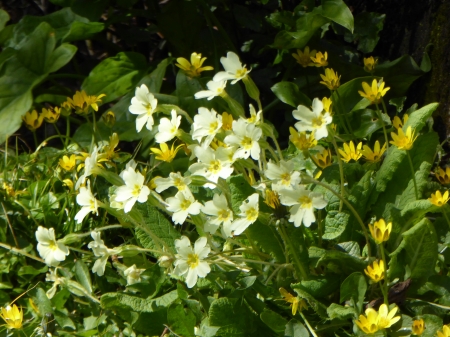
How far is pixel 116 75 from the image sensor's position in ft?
9.04

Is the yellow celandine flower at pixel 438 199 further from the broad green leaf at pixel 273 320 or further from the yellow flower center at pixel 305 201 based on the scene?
the broad green leaf at pixel 273 320

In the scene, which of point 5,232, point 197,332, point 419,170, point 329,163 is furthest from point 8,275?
point 419,170

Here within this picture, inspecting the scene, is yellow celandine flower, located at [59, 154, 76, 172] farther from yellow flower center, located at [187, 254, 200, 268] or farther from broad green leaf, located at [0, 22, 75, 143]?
yellow flower center, located at [187, 254, 200, 268]

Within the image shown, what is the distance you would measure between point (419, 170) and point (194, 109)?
3.14 ft

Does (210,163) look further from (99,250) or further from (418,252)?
(418,252)

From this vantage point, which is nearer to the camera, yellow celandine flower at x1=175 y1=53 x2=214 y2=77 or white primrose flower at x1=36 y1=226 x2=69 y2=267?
white primrose flower at x1=36 y1=226 x2=69 y2=267

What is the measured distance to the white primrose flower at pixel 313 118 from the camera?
4.96ft

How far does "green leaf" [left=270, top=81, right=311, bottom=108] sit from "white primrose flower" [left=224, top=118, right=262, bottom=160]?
27.1 inches

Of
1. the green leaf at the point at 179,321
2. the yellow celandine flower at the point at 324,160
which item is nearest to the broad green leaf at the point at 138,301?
the green leaf at the point at 179,321

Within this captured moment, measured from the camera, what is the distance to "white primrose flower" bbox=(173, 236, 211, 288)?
149 cm

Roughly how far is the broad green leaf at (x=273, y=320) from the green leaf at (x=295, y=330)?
0.03 meters

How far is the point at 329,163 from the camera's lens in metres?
1.75

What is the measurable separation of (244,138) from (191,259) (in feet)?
0.97

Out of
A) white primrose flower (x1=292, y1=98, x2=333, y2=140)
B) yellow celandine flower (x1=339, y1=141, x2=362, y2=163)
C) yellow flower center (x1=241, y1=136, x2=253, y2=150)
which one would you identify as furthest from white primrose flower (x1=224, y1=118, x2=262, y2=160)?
yellow celandine flower (x1=339, y1=141, x2=362, y2=163)
